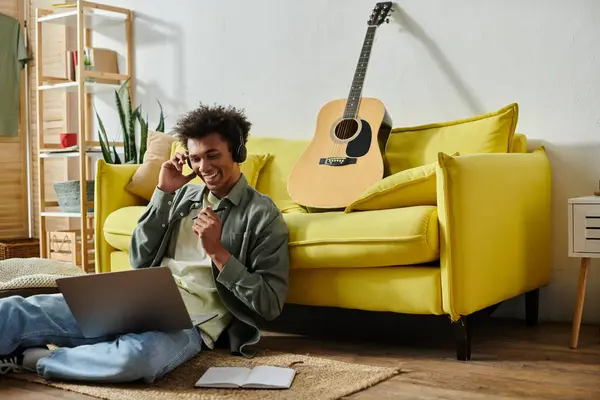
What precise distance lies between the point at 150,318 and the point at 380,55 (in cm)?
182

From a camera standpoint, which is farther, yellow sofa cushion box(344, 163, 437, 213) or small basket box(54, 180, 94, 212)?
small basket box(54, 180, 94, 212)

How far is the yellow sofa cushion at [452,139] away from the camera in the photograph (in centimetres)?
282

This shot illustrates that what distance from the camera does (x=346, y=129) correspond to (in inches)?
121

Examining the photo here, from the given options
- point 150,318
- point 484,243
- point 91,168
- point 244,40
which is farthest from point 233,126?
point 91,168

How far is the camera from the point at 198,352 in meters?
2.35

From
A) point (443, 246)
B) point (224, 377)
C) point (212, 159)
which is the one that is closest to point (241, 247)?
point (212, 159)

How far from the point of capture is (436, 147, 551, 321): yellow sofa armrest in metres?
→ 2.31

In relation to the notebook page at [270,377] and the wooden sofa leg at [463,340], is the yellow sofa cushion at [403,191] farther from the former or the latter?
the notebook page at [270,377]

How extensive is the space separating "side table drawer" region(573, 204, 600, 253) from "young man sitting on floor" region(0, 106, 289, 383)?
93 centimetres

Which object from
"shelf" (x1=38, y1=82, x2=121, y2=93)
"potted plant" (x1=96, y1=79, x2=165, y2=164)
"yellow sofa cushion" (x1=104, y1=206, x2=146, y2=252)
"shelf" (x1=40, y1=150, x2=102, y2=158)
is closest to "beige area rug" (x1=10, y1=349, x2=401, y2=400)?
"yellow sofa cushion" (x1=104, y1=206, x2=146, y2=252)

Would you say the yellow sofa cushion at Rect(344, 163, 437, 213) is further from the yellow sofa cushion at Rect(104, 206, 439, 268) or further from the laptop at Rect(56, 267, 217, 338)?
the laptop at Rect(56, 267, 217, 338)

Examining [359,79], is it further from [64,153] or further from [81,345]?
[64,153]

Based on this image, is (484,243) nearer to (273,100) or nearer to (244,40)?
(273,100)

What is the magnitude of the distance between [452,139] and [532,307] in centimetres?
70
